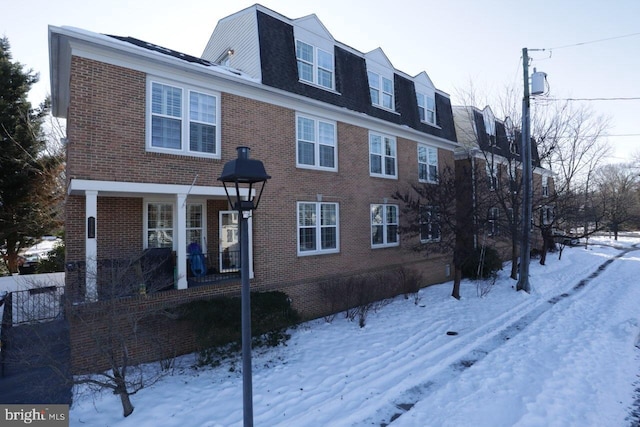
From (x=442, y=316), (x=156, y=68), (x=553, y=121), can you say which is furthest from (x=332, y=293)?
(x=553, y=121)

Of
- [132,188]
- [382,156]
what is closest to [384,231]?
[382,156]

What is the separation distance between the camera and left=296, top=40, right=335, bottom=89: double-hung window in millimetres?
11336

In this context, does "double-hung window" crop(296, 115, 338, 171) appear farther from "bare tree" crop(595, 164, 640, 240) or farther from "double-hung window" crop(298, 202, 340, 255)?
"bare tree" crop(595, 164, 640, 240)

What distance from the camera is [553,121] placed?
15859 mm

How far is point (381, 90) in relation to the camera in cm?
1405

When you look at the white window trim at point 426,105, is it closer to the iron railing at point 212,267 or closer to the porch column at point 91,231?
the iron railing at point 212,267

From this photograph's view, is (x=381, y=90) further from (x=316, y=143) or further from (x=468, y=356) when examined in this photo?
(x=468, y=356)

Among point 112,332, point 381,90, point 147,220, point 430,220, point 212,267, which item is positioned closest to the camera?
point 112,332

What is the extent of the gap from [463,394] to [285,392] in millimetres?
2874

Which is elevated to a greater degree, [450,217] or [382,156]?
[382,156]

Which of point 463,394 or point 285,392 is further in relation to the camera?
point 285,392

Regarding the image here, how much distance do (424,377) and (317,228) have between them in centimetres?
597

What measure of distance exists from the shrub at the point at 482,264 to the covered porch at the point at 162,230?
10993 mm

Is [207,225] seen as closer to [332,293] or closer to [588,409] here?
[332,293]
